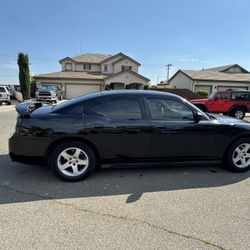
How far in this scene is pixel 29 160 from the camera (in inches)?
145

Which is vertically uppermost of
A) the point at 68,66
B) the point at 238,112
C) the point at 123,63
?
the point at 123,63

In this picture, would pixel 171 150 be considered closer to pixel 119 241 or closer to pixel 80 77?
pixel 119 241

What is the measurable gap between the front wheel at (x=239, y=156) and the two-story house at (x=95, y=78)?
25.1 meters

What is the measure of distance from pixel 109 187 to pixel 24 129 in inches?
65.5

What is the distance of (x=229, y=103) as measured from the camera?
12.8 metres

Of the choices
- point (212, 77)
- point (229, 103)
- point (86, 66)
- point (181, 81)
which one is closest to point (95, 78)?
point (86, 66)

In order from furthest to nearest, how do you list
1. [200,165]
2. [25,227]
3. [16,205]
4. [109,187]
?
[200,165], [109,187], [16,205], [25,227]

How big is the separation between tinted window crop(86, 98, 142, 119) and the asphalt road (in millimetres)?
1091

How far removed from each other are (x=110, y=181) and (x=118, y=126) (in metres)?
0.94

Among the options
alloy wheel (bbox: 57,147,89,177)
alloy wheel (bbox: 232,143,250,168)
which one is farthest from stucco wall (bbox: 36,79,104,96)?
alloy wheel (bbox: 232,143,250,168)

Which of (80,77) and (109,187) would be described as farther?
(80,77)

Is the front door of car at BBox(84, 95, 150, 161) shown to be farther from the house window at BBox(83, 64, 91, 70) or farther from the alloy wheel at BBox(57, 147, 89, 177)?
the house window at BBox(83, 64, 91, 70)

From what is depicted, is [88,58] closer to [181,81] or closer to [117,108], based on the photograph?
[181,81]

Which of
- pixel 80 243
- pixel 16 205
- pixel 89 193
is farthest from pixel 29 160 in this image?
pixel 80 243
